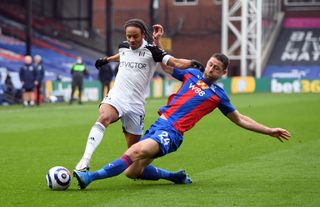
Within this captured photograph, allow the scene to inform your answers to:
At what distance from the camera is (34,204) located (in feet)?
29.8

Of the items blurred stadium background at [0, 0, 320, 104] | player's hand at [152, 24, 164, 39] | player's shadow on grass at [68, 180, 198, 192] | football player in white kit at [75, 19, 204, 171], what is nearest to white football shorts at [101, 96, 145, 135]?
football player in white kit at [75, 19, 204, 171]

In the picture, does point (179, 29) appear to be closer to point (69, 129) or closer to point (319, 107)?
point (319, 107)

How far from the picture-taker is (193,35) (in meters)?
65.2

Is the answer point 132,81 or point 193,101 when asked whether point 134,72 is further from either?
point 193,101

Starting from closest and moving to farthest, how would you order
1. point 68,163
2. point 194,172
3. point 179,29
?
point 194,172 < point 68,163 < point 179,29

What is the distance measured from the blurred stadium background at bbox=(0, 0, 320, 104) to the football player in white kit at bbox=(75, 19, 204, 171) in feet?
98.2

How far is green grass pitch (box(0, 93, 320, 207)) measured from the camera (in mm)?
9477

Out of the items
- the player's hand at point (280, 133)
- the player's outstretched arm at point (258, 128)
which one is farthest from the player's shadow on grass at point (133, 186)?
the player's hand at point (280, 133)

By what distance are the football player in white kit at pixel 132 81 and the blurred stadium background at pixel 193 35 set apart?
29928 millimetres

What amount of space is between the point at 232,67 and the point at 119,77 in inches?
2109

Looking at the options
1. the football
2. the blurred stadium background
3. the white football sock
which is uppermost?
the white football sock

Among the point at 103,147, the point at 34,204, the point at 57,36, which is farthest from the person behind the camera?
the point at 57,36

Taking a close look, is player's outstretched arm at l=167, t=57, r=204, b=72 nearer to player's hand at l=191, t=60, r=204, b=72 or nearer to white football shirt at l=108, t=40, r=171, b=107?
player's hand at l=191, t=60, r=204, b=72

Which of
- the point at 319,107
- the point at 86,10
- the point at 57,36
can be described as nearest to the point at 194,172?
the point at 319,107
